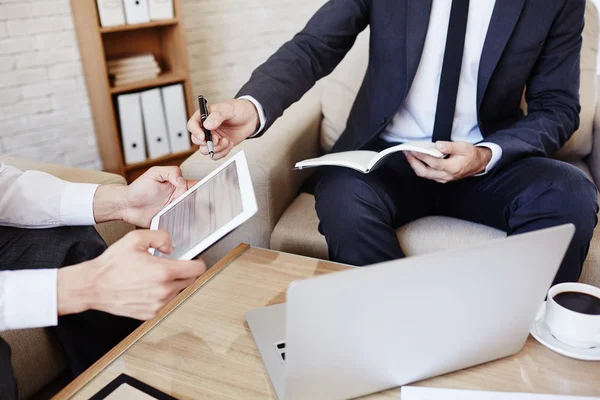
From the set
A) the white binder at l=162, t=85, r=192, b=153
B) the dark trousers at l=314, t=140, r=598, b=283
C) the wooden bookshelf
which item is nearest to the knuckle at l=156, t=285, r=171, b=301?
the dark trousers at l=314, t=140, r=598, b=283

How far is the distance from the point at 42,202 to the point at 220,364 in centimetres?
57

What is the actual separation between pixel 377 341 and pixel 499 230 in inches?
31.1

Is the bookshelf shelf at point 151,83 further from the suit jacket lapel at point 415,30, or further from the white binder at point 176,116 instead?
the suit jacket lapel at point 415,30

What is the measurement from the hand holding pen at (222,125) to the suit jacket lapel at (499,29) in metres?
0.59

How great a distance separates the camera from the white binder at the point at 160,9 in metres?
2.31

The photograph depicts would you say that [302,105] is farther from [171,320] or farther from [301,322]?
[301,322]

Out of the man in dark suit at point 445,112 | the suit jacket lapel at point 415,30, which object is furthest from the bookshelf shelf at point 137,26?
the suit jacket lapel at point 415,30

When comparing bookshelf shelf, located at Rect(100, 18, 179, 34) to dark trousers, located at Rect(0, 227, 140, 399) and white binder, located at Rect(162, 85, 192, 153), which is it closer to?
white binder, located at Rect(162, 85, 192, 153)

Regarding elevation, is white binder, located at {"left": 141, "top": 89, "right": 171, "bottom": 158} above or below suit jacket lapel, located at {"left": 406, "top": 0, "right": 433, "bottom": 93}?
below

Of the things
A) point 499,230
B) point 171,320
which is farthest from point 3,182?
point 499,230

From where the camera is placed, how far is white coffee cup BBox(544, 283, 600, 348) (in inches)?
29.2

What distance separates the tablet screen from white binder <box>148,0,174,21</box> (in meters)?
1.65

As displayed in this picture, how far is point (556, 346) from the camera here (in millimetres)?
781

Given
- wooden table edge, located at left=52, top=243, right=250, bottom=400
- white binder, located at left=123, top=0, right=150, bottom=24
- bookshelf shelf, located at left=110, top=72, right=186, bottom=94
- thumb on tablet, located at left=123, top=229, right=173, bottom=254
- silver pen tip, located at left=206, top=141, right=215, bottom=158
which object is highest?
white binder, located at left=123, top=0, right=150, bottom=24
